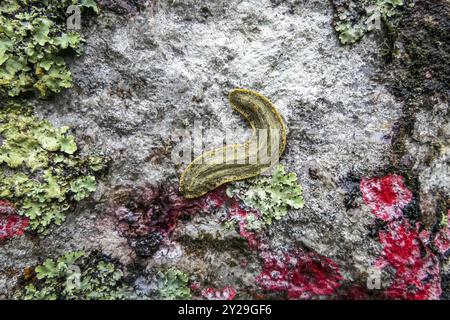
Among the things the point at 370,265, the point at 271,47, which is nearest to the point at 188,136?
the point at 271,47

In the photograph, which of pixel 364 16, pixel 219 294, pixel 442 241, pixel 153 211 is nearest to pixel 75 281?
pixel 153 211

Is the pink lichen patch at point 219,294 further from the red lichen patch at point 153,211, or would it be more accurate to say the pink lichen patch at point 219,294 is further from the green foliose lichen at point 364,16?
the green foliose lichen at point 364,16

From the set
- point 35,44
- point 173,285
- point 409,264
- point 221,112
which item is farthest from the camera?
point 221,112

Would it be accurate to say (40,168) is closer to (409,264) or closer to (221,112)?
(221,112)

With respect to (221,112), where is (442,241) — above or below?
below

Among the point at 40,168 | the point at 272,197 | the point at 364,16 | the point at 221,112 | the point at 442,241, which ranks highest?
the point at 364,16

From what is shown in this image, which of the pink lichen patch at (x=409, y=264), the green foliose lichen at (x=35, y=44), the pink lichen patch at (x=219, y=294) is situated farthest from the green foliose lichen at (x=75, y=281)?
the pink lichen patch at (x=409, y=264)
